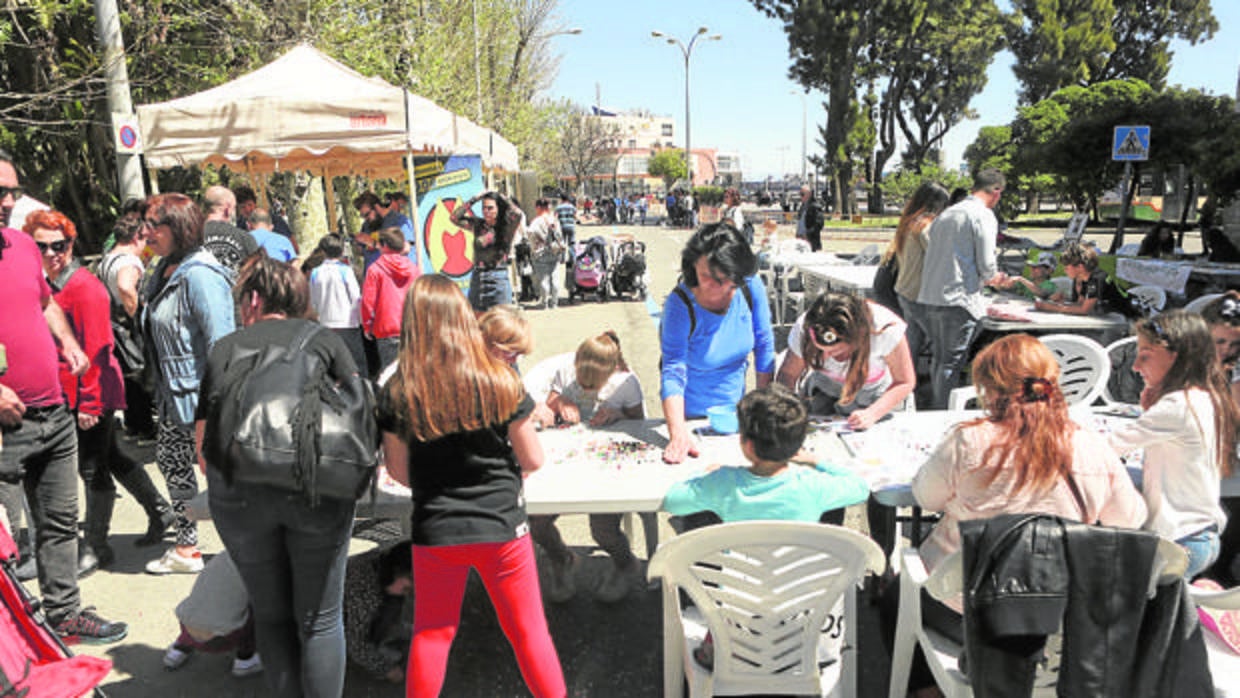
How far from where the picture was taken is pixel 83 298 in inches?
146

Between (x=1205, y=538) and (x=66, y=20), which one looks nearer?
(x=1205, y=538)

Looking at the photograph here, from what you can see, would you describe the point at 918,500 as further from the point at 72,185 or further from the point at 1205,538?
the point at 72,185

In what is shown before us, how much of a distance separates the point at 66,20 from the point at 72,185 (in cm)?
282

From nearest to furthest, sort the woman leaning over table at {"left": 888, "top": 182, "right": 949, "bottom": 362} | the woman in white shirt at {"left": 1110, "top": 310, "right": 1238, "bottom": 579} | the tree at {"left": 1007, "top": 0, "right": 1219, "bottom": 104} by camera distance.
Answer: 1. the woman in white shirt at {"left": 1110, "top": 310, "right": 1238, "bottom": 579}
2. the woman leaning over table at {"left": 888, "top": 182, "right": 949, "bottom": 362}
3. the tree at {"left": 1007, "top": 0, "right": 1219, "bottom": 104}

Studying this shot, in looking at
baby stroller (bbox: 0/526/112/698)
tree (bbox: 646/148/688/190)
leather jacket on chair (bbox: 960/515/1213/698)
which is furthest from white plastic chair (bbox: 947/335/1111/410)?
tree (bbox: 646/148/688/190)

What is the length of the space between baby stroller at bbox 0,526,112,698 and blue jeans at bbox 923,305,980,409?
4950 millimetres

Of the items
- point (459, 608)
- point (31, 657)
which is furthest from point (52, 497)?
point (459, 608)

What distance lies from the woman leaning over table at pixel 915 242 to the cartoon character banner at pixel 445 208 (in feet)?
19.6

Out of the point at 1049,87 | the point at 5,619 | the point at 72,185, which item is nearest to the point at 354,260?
the point at 72,185

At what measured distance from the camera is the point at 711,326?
328 cm

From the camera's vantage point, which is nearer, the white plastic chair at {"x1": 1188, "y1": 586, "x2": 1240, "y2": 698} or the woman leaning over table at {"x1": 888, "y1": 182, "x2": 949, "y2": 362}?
the white plastic chair at {"x1": 1188, "y1": 586, "x2": 1240, "y2": 698}

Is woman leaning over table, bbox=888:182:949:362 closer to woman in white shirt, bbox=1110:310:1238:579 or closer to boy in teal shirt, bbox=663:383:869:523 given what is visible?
woman in white shirt, bbox=1110:310:1238:579

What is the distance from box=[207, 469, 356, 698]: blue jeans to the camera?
213 cm

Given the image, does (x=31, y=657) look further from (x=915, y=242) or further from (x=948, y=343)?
(x=915, y=242)
